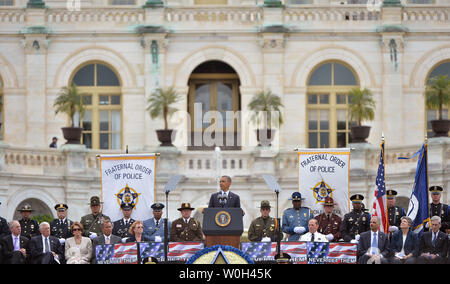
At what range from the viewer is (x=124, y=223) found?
21.1m

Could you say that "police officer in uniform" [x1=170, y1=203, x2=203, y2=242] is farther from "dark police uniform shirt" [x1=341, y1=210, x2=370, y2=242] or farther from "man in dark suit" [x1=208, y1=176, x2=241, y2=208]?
"dark police uniform shirt" [x1=341, y1=210, x2=370, y2=242]

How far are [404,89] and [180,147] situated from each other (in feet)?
26.6

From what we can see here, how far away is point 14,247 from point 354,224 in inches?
266

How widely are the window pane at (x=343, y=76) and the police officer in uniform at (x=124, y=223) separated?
53.8 ft

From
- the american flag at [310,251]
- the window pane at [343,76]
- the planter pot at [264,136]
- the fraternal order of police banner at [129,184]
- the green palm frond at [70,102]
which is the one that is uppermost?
the window pane at [343,76]

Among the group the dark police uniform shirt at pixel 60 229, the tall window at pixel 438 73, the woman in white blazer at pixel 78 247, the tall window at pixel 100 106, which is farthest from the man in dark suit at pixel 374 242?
the tall window at pixel 100 106

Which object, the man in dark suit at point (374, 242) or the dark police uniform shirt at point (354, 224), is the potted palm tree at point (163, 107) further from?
the man in dark suit at point (374, 242)

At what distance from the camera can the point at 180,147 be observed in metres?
35.1

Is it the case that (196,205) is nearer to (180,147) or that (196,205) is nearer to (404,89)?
(180,147)

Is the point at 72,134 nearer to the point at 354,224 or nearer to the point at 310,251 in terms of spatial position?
the point at 354,224

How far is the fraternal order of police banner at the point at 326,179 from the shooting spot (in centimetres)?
2219

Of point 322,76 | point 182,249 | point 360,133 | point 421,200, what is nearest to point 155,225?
point 182,249

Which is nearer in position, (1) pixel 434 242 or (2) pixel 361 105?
(1) pixel 434 242
